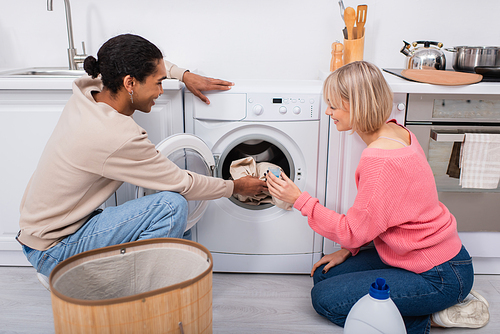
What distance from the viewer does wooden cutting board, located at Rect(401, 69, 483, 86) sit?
179cm

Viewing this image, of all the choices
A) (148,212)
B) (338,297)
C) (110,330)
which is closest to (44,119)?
(148,212)

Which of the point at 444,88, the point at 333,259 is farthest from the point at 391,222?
the point at 444,88

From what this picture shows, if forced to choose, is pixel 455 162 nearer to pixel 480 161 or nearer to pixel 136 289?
pixel 480 161

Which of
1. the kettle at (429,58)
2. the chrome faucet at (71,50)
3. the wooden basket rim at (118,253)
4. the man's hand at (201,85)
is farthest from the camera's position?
the chrome faucet at (71,50)

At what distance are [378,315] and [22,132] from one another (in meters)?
1.71

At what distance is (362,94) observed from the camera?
1.39m

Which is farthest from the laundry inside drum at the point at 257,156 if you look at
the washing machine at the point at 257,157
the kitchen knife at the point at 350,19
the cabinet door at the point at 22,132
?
the cabinet door at the point at 22,132

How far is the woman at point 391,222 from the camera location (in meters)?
1.38

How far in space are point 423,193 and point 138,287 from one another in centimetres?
102

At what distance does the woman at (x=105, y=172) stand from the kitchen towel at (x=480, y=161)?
3.90 feet

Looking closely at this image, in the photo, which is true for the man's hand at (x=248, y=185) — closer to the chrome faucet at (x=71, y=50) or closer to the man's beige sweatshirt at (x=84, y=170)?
the man's beige sweatshirt at (x=84, y=170)

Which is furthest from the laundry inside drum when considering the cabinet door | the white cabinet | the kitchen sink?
the kitchen sink

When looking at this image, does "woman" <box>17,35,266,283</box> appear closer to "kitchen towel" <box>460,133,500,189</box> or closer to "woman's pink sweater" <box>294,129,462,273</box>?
"woman's pink sweater" <box>294,129,462,273</box>

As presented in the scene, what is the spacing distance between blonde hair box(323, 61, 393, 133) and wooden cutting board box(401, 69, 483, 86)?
0.50 m
